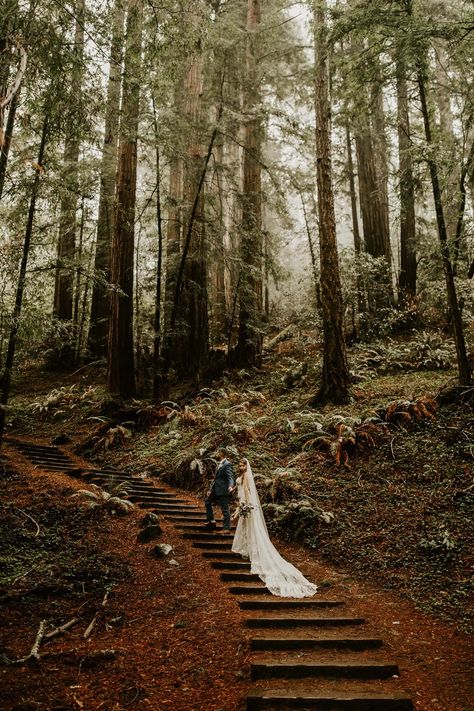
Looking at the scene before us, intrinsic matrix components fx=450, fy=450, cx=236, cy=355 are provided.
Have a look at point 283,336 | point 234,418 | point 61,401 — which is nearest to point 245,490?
point 234,418

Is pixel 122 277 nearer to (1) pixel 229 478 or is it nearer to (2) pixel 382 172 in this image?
(1) pixel 229 478

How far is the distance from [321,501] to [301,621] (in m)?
3.00

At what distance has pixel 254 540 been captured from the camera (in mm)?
6617

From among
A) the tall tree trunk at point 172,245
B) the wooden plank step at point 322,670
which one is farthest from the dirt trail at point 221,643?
the tall tree trunk at point 172,245

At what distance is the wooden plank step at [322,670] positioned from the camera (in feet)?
13.2

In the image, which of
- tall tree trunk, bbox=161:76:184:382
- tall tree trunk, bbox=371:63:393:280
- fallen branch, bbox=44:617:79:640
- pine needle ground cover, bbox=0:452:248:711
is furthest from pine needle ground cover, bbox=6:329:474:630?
fallen branch, bbox=44:617:79:640

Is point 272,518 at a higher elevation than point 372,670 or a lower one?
higher

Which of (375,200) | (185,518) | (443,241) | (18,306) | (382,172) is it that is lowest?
(185,518)

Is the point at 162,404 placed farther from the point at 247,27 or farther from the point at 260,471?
the point at 247,27

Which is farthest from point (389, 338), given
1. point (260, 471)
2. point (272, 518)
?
point (272, 518)

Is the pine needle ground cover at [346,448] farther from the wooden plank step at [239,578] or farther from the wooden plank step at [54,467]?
the wooden plank step at [239,578]

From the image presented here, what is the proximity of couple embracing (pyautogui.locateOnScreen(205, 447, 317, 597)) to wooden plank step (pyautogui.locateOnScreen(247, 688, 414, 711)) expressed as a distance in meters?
1.93

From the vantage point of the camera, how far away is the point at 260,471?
363 inches

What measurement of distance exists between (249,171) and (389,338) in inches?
279
